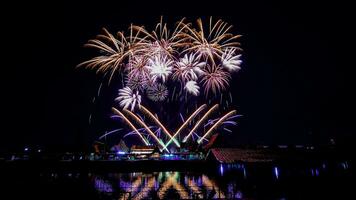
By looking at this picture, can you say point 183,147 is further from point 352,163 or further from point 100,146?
point 352,163

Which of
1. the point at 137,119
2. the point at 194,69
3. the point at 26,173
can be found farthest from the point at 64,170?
the point at 194,69

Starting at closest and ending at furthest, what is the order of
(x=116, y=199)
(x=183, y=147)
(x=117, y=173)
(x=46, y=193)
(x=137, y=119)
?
(x=116, y=199), (x=46, y=193), (x=137, y=119), (x=117, y=173), (x=183, y=147)

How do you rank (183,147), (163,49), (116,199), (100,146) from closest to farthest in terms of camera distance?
(116,199) < (163,49) < (183,147) < (100,146)

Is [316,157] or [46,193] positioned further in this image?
[316,157]

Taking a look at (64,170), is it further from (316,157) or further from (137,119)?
(316,157)

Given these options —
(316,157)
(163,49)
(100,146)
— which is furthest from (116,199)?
(100,146)

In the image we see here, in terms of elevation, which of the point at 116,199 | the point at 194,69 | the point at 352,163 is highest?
the point at 194,69

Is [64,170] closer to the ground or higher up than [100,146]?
closer to the ground

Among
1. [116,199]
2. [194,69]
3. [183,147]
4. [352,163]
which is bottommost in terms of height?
[116,199]

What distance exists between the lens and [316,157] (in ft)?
159

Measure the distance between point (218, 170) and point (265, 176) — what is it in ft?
25.1

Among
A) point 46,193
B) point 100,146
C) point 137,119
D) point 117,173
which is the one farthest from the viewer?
point 100,146

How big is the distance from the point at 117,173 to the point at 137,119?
11.6 metres

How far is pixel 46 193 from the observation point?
22.5 meters
